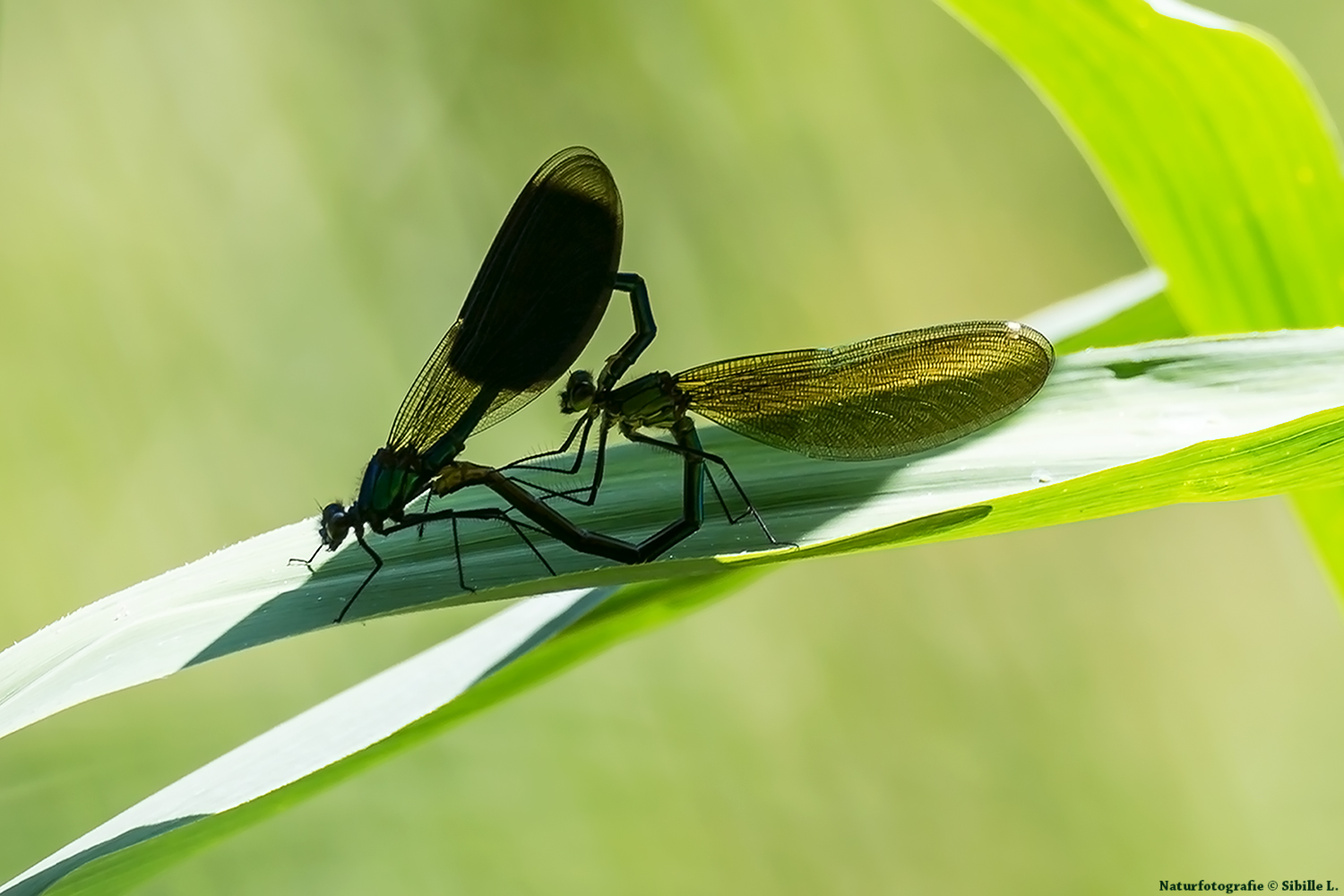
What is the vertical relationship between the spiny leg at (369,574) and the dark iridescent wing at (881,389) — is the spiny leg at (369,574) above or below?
above

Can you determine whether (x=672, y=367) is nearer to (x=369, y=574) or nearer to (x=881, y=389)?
(x=881, y=389)

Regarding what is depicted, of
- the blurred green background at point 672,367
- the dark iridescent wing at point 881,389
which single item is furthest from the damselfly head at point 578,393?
the blurred green background at point 672,367

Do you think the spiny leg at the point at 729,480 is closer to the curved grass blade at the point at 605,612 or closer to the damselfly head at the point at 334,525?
the curved grass blade at the point at 605,612

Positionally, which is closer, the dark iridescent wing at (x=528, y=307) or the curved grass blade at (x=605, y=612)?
the curved grass blade at (x=605, y=612)

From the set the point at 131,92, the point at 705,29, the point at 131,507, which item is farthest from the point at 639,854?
the point at 131,92

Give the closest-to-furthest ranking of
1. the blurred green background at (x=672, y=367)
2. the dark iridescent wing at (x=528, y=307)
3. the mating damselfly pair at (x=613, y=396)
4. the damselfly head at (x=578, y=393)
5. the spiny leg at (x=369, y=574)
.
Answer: the spiny leg at (x=369, y=574)
the mating damselfly pair at (x=613, y=396)
the dark iridescent wing at (x=528, y=307)
the damselfly head at (x=578, y=393)
the blurred green background at (x=672, y=367)

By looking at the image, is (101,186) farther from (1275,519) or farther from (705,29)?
(1275,519)

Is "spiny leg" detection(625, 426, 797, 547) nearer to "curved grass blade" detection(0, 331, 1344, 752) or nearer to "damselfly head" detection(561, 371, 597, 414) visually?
"curved grass blade" detection(0, 331, 1344, 752)

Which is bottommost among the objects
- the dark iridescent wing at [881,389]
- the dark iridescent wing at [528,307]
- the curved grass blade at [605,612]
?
the curved grass blade at [605,612]
